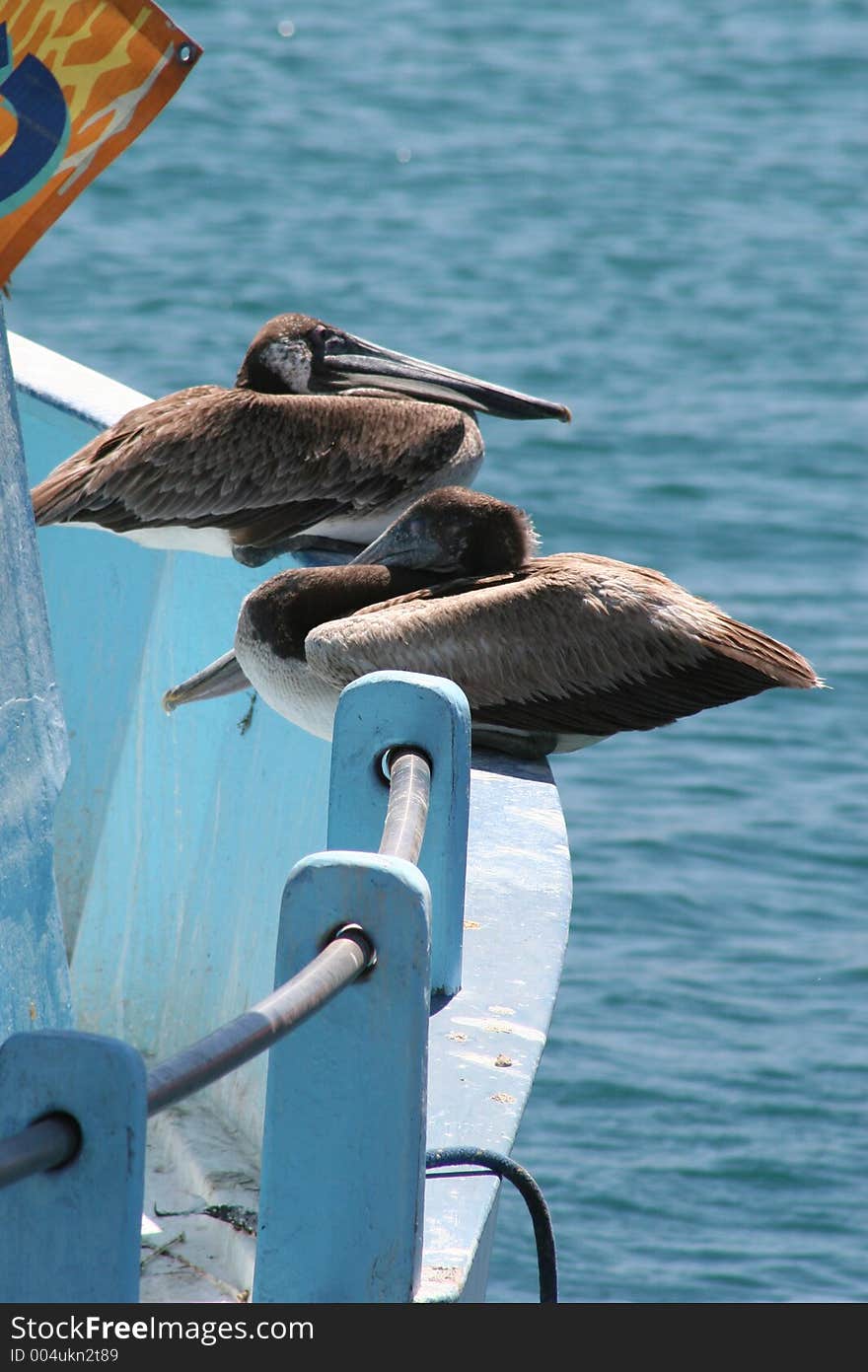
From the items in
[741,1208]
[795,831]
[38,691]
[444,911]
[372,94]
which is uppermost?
[372,94]

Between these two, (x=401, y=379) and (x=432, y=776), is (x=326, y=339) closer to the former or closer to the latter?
(x=401, y=379)

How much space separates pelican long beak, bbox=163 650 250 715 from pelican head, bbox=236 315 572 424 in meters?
1.00

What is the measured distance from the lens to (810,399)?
10.1 metres

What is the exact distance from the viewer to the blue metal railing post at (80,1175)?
1205 mm

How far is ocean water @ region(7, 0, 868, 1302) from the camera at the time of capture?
5012mm

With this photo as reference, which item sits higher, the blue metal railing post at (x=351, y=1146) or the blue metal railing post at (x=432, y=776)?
the blue metal railing post at (x=432, y=776)

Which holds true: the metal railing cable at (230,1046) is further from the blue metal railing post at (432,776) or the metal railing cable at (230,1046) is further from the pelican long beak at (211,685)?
the pelican long beak at (211,685)

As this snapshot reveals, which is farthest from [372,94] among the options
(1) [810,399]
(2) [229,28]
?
(1) [810,399]

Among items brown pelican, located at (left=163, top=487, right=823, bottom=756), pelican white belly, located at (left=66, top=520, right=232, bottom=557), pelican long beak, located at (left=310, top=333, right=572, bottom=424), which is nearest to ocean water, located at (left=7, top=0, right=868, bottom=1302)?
pelican white belly, located at (left=66, top=520, right=232, bottom=557)

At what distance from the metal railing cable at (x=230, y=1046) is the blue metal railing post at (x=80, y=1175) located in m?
0.01

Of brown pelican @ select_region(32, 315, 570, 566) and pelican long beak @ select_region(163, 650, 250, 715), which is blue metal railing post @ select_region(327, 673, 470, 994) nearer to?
pelican long beak @ select_region(163, 650, 250, 715)

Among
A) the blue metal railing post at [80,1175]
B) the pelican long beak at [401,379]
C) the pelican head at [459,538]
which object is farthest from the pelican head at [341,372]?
the blue metal railing post at [80,1175]

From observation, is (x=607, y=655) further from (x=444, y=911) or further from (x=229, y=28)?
(x=229, y=28)

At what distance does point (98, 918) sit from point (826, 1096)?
7.96 feet
